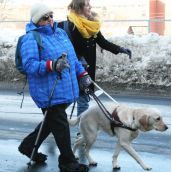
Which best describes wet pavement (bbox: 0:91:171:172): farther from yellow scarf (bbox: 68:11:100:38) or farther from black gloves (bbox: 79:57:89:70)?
yellow scarf (bbox: 68:11:100:38)

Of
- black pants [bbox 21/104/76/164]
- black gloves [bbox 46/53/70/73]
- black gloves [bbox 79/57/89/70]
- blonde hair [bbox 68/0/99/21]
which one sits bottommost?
black pants [bbox 21/104/76/164]

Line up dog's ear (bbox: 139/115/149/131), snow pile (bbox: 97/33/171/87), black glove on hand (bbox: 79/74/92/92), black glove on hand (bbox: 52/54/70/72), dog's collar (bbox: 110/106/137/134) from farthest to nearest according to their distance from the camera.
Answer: snow pile (bbox: 97/33/171/87) < black glove on hand (bbox: 79/74/92/92) < dog's collar (bbox: 110/106/137/134) < dog's ear (bbox: 139/115/149/131) < black glove on hand (bbox: 52/54/70/72)

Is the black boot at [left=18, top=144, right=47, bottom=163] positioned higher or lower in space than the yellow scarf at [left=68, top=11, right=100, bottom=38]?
lower

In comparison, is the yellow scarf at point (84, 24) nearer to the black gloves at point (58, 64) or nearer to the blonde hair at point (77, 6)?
the blonde hair at point (77, 6)

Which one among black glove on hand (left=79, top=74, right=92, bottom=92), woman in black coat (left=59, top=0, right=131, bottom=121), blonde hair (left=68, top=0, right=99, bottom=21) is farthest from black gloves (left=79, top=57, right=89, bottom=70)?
black glove on hand (left=79, top=74, right=92, bottom=92)

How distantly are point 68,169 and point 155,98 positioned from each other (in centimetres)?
568

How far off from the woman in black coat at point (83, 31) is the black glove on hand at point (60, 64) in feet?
4.47

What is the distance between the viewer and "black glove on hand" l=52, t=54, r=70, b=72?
17.8 feet

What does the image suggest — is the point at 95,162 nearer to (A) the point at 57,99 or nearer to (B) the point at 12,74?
(A) the point at 57,99

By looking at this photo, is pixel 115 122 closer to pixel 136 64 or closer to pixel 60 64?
pixel 60 64

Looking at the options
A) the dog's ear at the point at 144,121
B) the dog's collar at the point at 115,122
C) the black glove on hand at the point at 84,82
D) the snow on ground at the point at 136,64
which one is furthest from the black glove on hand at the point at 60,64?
the snow on ground at the point at 136,64

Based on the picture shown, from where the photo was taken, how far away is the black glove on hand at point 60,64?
5434 mm

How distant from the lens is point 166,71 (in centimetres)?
1303

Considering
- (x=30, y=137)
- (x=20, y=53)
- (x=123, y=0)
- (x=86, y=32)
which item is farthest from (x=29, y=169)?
(x=123, y=0)
